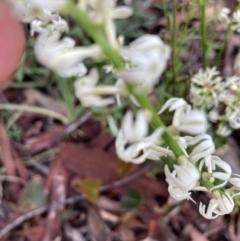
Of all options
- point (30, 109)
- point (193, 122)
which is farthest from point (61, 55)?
point (30, 109)

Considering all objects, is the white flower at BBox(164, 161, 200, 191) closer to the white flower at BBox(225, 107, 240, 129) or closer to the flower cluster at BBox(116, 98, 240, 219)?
the flower cluster at BBox(116, 98, 240, 219)

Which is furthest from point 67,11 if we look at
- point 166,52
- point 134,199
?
point 134,199

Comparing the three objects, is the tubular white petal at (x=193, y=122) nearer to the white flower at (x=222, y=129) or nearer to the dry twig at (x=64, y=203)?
the white flower at (x=222, y=129)

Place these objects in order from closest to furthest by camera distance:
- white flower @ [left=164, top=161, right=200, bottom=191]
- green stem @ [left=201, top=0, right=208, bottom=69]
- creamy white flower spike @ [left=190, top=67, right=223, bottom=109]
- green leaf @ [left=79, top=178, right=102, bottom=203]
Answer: white flower @ [left=164, top=161, right=200, bottom=191], green stem @ [left=201, top=0, right=208, bottom=69], creamy white flower spike @ [left=190, top=67, right=223, bottom=109], green leaf @ [left=79, top=178, right=102, bottom=203]

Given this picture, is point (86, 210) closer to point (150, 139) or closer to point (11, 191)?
point (11, 191)

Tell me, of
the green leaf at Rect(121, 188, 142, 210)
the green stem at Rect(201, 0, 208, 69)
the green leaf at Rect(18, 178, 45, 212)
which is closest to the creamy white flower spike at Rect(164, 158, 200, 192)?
the green stem at Rect(201, 0, 208, 69)
